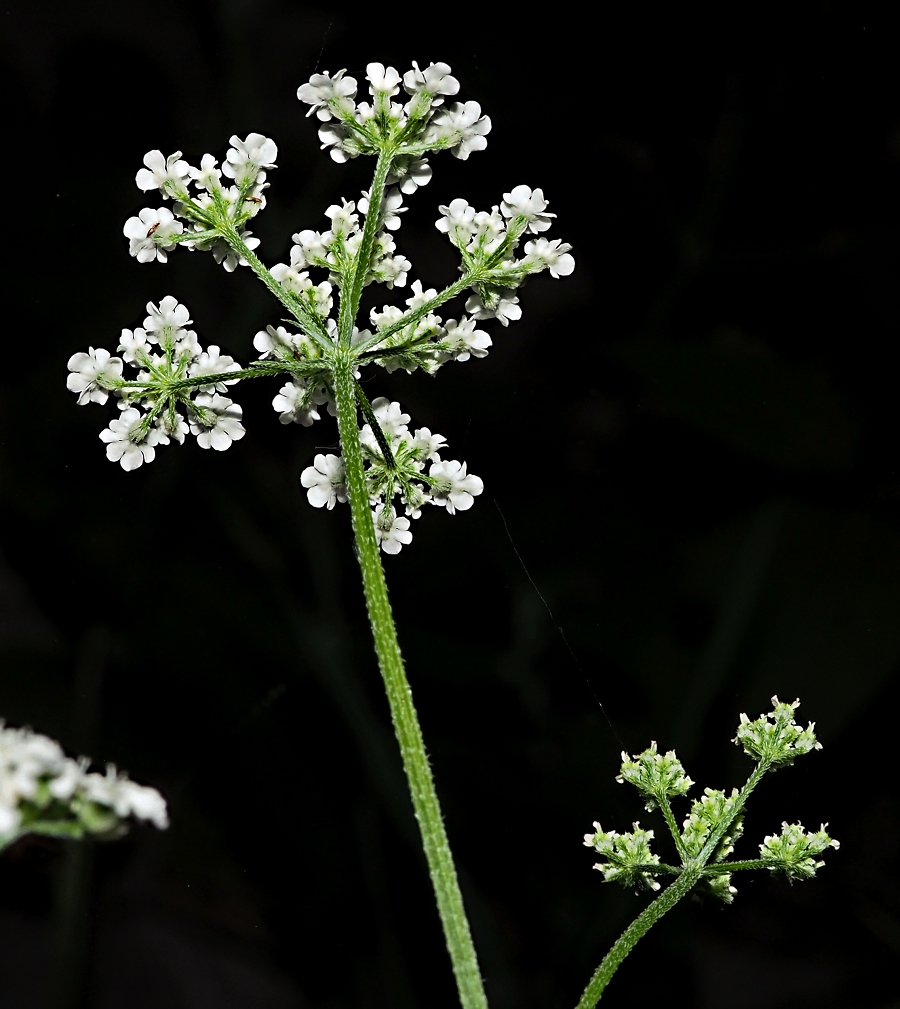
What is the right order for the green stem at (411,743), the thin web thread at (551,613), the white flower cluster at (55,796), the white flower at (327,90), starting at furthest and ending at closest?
the thin web thread at (551,613) < the white flower at (327,90) < the green stem at (411,743) < the white flower cluster at (55,796)

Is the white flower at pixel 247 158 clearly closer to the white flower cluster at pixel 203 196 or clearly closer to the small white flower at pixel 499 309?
the white flower cluster at pixel 203 196

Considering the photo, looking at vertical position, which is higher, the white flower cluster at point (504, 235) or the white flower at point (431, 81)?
the white flower at point (431, 81)

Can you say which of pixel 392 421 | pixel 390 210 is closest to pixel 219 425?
pixel 392 421

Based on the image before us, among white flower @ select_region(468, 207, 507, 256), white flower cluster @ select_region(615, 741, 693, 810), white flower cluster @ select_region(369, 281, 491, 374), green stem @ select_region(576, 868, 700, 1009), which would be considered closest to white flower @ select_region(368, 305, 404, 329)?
white flower cluster @ select_region(369, 281, 491, 374)

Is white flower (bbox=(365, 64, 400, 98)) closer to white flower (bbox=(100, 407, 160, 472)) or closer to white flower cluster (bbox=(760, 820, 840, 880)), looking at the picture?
white flower (bbox=(100, 407, 160, 472))

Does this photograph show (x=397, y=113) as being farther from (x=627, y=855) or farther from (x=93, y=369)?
(x=627, y=855)

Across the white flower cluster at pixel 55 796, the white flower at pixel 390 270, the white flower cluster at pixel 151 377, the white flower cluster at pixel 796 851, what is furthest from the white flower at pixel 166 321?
the white flower cluster at pixel 796 851
